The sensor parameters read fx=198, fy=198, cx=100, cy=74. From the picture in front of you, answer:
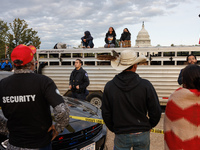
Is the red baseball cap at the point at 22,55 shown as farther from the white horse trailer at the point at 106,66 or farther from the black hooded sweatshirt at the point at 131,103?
the white horse trailer at the point at 106,66

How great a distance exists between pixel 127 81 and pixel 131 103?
23 cm

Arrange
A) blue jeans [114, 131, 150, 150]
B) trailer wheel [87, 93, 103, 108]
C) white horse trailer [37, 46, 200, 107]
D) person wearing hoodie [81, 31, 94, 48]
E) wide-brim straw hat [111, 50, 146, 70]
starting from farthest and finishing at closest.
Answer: person wearing hoodie [81, 31, 94, 48] < trailer wheel [87, 93, 103, 108] < white horse trailer [37, 46, 200, 107] < wide-brim straw hat [111, 50, 146, 70] < blue jeans [114, 131, 150, 150]

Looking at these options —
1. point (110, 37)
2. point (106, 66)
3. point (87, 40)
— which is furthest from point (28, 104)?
point (110, 37)

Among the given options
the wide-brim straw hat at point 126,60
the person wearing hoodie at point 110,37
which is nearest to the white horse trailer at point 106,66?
the person wearing hoodie at point 110,37

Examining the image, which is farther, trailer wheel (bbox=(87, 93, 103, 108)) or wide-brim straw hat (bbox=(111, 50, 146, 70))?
trailer wheel (bbox=(87, 93, 103, 108))

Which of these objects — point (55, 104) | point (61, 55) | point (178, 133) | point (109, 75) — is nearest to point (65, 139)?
point (55, 104)

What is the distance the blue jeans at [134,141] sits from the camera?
2.03 m

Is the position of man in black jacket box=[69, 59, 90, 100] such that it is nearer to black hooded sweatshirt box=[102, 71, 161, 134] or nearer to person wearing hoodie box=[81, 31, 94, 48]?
person wearing hoodie box=[81, 31, 94, 48]

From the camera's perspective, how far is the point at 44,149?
1.85 m

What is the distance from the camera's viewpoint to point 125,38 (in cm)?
798

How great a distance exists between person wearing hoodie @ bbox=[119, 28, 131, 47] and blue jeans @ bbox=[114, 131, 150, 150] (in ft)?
18.8

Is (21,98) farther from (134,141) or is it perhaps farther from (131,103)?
(134,141)

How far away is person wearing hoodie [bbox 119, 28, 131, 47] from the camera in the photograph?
24.7 ft

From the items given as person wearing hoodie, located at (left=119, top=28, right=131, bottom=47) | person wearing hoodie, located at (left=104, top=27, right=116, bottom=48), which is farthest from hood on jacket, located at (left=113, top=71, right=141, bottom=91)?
person wearing hoodie, located at (left=104, top=27, right=116, bottom=48)
